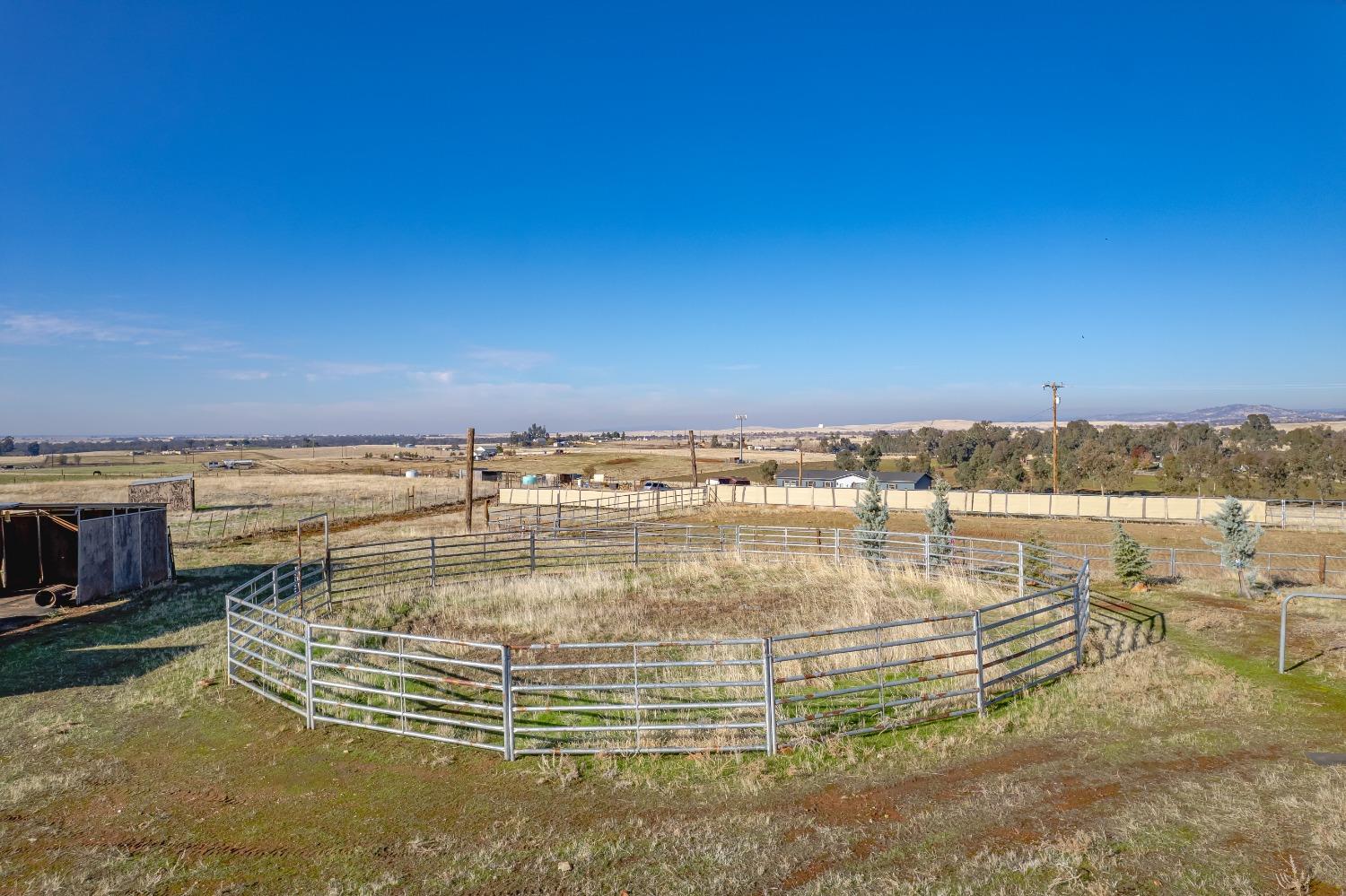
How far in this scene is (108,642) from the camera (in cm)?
1418

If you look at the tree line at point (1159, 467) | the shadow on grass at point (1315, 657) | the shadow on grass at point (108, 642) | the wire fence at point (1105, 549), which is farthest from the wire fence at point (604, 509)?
the tree line at point (1159, 467)

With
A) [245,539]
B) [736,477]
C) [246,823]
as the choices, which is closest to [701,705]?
[246,823]

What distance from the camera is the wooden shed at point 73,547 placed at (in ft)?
61.1

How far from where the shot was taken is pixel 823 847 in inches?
250

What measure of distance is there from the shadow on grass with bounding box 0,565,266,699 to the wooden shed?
73 centimetres

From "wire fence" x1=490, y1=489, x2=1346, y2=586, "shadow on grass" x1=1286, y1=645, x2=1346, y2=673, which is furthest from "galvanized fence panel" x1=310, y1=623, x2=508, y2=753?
"shadow on grass" x1=1286, y1=645, x2=1346, y2=673

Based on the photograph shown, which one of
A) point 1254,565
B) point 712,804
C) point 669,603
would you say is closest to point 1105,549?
point 1254,565

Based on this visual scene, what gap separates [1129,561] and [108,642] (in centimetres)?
2281

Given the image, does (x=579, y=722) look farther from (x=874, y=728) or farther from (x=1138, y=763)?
(x=1138, y=763)

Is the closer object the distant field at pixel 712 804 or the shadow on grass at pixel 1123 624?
the distant field at pixel 712 804

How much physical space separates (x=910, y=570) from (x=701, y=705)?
45.8 ft

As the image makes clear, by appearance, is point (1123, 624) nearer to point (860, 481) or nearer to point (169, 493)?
point (860, 481)

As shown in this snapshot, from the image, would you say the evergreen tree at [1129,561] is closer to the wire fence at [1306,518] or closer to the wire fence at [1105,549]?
the wire fence at [1105,549]

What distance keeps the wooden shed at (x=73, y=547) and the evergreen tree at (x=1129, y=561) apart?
25.7 metres
